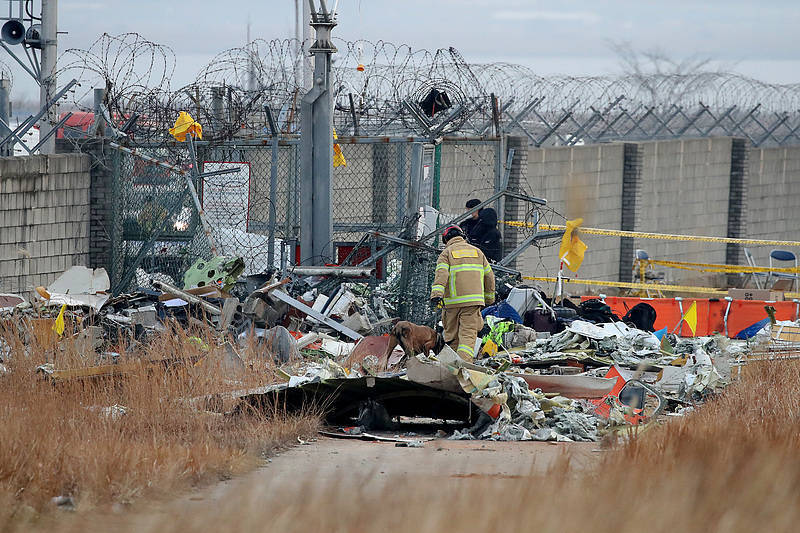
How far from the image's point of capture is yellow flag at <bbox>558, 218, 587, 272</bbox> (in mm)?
13047

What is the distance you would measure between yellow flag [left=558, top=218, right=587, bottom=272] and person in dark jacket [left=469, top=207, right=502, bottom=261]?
103 cm

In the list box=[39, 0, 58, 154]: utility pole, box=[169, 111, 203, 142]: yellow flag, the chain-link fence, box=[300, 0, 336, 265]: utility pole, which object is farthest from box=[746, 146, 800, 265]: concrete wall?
box=[169, 111, 203, 142]: yellow flag

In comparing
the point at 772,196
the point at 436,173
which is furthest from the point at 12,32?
the point at 772,196

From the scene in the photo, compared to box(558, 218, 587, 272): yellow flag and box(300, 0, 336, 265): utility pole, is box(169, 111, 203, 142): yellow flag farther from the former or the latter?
box(558, 218, 587, 272): yellow flag

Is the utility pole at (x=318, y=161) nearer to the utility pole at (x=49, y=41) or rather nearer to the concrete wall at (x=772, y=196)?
the utility pole at (x=49, y=41)

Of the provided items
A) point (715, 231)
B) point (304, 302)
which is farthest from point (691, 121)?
point (304, 302)

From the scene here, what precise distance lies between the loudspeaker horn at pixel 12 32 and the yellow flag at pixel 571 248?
8.94 meters

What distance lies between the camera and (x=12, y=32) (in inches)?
673

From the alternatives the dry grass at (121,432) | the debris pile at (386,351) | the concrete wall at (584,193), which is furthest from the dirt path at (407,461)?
the concrete wall at (584,193)

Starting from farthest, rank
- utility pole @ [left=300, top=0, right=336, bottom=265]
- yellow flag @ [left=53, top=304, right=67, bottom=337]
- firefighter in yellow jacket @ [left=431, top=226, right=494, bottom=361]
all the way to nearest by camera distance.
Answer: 1. utility pole @ [left=300, top=0, right=336, bottom=265]
2. firefighter in yellow jacket @ [left=431, top=226, right=494, bottom=361]
3. yellow flag @ [left=53, top=304, right=67, bottom=337]

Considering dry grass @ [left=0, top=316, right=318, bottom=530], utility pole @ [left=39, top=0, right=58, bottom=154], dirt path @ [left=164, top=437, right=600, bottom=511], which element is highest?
utility pole @ [left=39, top=0, right=58, bottom=154]

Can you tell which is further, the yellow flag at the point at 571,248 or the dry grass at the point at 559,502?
the yellow flag at the point at 571,248

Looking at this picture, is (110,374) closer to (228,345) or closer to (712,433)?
(228,345)

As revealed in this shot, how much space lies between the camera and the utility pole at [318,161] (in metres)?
12.5
